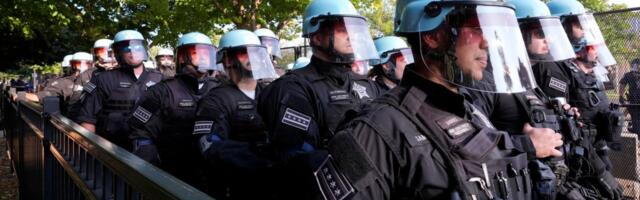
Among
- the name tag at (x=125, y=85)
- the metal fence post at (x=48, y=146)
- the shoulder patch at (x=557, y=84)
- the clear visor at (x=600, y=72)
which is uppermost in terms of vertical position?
the clear visor at (x=600, y=72)

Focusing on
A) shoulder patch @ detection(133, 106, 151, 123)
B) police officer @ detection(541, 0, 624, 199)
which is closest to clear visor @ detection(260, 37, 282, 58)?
shoulder patch @ detection(133, 106, 151, 123)

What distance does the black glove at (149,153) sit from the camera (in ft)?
16.6

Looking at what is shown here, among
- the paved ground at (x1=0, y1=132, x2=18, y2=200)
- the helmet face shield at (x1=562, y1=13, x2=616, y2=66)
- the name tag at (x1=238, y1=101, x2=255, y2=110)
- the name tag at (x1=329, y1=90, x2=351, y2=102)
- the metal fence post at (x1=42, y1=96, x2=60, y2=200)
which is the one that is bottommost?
the paved ground at (x1=0, y1=132, x2=18, y2=200)

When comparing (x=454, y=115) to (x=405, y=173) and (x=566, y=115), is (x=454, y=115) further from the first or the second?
(x=566, y=115)

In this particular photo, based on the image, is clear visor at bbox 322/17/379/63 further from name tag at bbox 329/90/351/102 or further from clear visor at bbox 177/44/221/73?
clear visor at bbox 177/44/221/73

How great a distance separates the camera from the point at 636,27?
22.9 ft

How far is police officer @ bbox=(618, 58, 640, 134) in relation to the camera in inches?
283

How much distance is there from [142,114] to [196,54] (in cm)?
79

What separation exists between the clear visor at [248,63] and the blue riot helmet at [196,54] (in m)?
0.93

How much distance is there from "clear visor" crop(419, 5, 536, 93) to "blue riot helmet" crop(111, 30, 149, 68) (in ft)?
17.4

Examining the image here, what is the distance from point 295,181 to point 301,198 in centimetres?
49

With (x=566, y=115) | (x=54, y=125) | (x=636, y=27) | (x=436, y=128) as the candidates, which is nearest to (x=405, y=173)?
(x=436, y=128)

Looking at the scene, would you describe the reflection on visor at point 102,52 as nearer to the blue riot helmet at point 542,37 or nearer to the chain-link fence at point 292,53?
the chain-link fence at point 292,53

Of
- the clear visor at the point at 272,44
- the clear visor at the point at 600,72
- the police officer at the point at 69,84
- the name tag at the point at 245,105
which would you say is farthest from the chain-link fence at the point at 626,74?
the police officer at the point at 69,84
